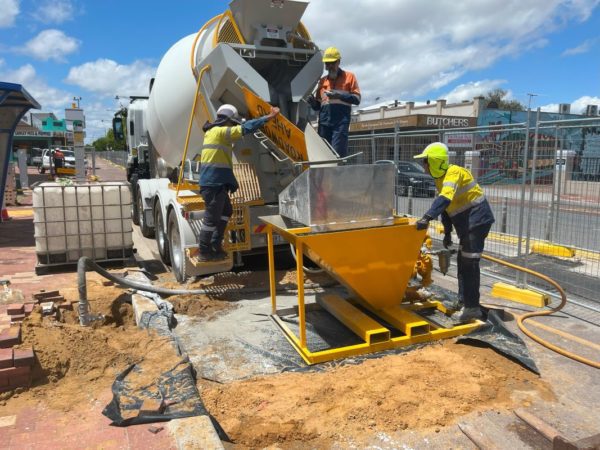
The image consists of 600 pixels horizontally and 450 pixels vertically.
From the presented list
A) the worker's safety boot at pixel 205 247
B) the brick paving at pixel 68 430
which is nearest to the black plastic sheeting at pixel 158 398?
the brick paving at pixel 68 430

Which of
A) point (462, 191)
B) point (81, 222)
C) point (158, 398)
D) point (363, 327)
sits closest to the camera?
point (158, 398)

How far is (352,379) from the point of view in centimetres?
381

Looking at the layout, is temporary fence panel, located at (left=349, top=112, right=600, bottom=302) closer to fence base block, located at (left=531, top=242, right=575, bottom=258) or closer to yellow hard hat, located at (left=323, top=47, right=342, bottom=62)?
fence base block, located at (left=531, top=242, right=575, bottom=258)

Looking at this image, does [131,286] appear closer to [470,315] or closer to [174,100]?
[174,100]

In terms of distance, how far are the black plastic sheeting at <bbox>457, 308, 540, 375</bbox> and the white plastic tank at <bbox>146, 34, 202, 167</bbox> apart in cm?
441

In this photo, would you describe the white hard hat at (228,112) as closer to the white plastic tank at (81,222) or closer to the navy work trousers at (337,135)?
the navy work trousers at (337,135)

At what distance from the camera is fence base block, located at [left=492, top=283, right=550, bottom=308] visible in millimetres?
5621

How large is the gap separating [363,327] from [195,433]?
6.85ft

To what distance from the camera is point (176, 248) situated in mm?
6754

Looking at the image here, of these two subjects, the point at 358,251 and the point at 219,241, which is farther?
the point at 219,241

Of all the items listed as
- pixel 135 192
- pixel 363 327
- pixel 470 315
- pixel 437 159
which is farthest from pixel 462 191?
pixel 135 192

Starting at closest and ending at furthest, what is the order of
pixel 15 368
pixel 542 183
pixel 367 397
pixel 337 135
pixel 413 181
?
1. pixel 15 368
2. pixel 367 397
3. pixel 337 135
4. pixel 542 183
5. pixel 413 181

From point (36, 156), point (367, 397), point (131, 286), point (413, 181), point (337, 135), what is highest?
point (36, 156)

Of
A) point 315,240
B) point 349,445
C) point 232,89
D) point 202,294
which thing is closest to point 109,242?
point 202,294
